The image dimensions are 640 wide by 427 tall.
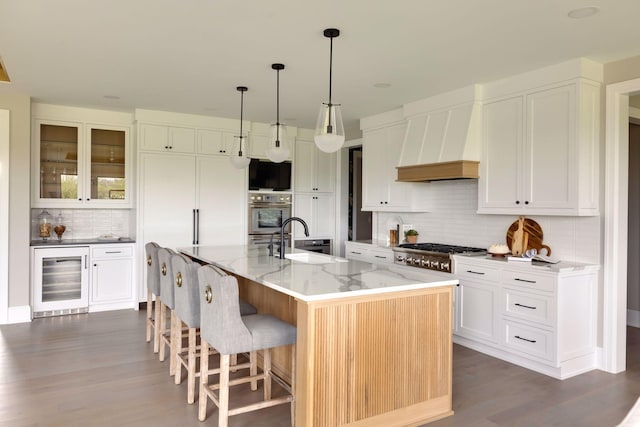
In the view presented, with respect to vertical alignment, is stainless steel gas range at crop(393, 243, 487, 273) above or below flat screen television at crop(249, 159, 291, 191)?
below

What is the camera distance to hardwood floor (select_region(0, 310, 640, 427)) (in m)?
2.84

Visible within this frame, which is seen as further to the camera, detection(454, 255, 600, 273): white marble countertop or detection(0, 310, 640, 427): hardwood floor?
detection(454, 255, 600, 273): white marble countertop

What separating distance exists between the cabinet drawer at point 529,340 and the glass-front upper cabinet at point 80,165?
15.8 ft

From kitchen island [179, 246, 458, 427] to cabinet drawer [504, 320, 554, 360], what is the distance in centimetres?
122

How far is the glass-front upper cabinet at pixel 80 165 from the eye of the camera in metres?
5.60

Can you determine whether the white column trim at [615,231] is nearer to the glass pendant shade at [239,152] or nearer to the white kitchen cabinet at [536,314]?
the white kitchen cabinet at [536,314]

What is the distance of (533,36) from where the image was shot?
322 cm

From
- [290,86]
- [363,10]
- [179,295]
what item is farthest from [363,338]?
[290,86]

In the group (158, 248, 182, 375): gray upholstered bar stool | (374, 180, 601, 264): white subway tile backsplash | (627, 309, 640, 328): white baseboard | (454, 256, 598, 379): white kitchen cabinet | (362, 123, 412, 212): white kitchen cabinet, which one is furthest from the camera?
(362, 123, 412, 212): white kitchen cabinet

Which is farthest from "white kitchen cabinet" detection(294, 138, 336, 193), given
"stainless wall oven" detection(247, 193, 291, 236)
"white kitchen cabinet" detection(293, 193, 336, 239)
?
"stainless wall oven" detection(247, 193, 291, 236)


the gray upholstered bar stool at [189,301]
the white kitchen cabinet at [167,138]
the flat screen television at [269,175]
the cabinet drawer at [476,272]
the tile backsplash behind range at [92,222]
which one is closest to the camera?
the gray upholstered bar stool at [189,301]

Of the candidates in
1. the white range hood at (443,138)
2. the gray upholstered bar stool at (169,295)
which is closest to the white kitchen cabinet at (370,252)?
the white range hood at (443,138)

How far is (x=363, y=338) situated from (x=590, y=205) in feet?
7.98

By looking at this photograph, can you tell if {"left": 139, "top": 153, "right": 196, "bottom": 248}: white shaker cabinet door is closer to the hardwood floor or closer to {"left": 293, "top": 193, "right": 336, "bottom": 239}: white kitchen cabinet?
{"left": 293, "top": 193, "right": 336, "bottom": 239}: white kitchen cabinet
